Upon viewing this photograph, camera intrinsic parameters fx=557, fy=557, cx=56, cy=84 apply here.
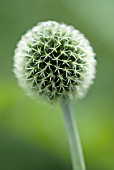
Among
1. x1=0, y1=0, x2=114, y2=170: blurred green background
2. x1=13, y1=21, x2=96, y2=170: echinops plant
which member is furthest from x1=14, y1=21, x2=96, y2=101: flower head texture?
x1=0, y1=0, x2=114, y2=170: blurred green background

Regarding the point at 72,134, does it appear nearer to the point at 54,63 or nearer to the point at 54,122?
the point at 54,63

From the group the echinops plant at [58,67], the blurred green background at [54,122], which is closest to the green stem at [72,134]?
the echinops plant at [58,67]

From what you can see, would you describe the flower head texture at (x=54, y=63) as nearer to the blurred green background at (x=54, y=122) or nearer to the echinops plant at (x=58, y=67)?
the echinops plant at (x=58, y=67)

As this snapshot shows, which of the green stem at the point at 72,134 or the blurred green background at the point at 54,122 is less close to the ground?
the blurred green background at the point at 54,122

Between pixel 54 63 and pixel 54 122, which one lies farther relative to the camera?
pixel 54 122

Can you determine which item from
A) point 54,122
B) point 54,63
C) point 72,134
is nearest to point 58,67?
point 54,63

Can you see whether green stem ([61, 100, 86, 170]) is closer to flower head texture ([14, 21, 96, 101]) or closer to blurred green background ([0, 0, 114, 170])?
flower head texture ([14, 21, 96, 101])
